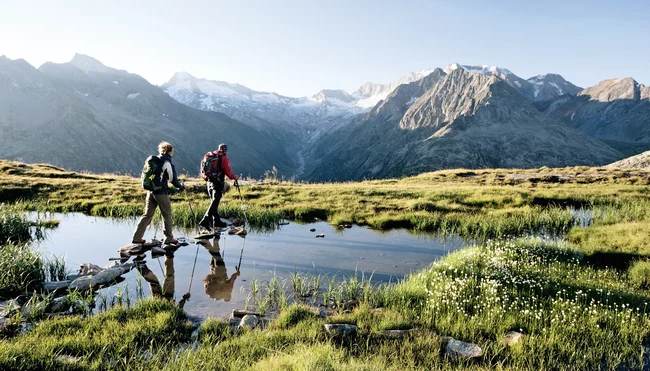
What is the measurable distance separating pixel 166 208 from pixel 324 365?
10.4 meters

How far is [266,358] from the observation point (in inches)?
234

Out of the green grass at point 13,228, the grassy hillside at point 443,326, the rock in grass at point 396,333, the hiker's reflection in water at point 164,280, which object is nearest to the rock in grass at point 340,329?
the grassy hillside at point 443,326

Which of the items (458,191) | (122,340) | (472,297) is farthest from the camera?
(458,191)

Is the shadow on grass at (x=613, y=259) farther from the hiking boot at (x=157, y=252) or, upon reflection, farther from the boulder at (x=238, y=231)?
the hiking boot at (x=157, y=252)

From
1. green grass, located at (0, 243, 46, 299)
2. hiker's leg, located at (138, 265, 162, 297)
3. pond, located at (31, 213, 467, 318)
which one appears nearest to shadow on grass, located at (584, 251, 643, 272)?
pond, located at (31, 213, 467, 318)

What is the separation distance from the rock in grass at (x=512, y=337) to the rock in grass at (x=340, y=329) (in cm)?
300

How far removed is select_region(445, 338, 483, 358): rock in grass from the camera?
20.9ft

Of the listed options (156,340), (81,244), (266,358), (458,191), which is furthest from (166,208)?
(458,191)

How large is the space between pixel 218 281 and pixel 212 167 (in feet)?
23.4

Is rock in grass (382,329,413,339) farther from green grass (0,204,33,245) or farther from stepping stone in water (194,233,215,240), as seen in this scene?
green grass (0,204,33,245)

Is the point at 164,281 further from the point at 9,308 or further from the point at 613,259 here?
the point at 613,259

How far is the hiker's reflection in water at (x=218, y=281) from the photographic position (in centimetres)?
940

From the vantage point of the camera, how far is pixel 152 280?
1025 cm

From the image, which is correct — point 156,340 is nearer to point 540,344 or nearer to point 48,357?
point 48,357
